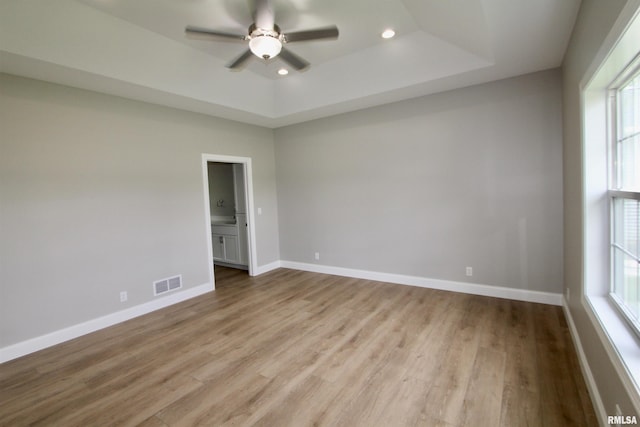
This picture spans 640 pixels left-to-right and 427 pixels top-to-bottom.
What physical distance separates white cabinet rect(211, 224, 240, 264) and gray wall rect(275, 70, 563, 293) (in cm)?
129

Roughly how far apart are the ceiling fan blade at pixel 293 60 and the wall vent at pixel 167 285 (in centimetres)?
321

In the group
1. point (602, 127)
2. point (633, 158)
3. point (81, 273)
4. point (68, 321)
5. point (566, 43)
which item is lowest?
point (68, 321)

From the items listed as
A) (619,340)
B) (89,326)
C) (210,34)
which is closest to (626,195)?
(619,340)

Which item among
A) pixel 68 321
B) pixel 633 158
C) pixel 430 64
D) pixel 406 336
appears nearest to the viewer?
pixel 633 158

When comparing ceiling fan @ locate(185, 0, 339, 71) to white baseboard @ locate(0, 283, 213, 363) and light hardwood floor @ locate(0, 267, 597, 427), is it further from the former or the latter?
white baseboard @ locate(0, 283, 213, 363)

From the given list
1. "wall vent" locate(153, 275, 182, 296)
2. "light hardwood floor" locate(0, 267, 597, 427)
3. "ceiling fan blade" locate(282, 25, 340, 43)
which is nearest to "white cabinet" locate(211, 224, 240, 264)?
"wall vent" locate(153, 275, 182, 296)

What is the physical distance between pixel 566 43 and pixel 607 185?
1.51 metres

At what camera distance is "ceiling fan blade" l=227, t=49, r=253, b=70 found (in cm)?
277

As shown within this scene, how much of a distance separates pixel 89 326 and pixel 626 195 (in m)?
4.89

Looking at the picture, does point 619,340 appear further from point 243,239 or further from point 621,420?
point 243,239

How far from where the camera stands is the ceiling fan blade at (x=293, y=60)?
9.21ft

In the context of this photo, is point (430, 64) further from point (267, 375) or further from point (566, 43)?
point (267, 375)

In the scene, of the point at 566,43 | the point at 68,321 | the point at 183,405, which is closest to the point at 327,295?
the point at 183,405

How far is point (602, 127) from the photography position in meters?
2.05
